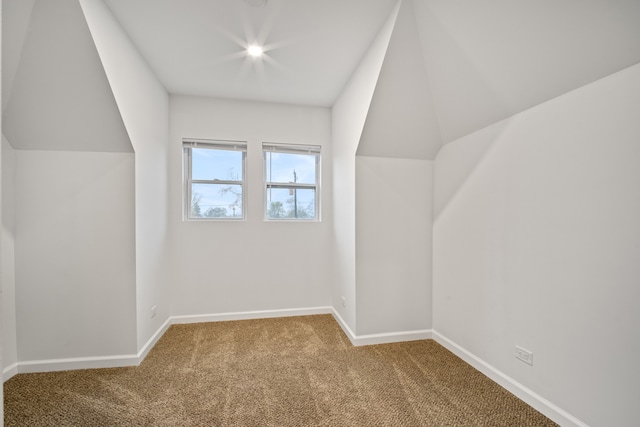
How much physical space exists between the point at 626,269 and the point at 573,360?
0.64 m

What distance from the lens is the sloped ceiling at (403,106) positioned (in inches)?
87.0

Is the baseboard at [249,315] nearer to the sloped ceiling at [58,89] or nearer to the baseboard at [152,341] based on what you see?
the baseboard at [152,341]

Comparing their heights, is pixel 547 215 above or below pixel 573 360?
above

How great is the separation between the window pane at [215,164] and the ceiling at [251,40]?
73 centimetres

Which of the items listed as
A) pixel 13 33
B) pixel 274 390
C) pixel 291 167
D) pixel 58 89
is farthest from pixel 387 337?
pixel 13 33

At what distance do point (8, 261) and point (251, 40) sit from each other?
104 inches

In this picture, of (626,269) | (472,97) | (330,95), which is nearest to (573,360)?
(626,269)

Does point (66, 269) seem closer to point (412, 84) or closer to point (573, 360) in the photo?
point (412, 84)

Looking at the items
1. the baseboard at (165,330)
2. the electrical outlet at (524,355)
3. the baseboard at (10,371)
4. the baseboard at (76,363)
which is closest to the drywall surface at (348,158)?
the baseboard at (165,330)

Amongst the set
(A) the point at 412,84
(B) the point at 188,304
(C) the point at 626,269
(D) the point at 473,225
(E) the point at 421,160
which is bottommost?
(B) the point at 188,304

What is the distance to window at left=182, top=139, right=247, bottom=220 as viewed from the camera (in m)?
3.49

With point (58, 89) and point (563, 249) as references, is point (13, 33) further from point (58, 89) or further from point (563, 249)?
point (563, 249)

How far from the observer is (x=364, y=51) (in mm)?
2561

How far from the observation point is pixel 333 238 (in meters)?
3.64
